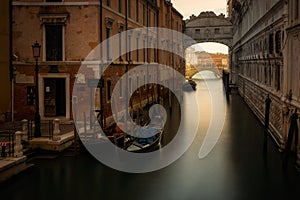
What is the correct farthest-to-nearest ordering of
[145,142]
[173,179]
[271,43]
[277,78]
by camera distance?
[271,43] → [277,78] → [145,142] → [173,179]

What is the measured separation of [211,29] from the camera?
4900 cm

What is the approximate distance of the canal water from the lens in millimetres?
8242

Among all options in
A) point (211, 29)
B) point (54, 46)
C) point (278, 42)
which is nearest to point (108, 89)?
point (54, 46)

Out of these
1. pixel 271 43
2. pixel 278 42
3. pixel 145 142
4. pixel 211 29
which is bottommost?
pixel 145 142

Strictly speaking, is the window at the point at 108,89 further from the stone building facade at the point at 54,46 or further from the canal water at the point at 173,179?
the canal water at the point at 173,179

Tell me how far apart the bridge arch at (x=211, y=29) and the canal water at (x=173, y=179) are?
37.2 meters

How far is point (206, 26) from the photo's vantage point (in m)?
49.1

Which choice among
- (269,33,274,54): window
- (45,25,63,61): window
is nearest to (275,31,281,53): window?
(269,33,274,54): window

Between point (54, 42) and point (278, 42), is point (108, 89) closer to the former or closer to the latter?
point (54, 42)

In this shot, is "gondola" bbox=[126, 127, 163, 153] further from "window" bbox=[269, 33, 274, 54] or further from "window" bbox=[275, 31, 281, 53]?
"window" bbox=[269, 33, 274, 54]

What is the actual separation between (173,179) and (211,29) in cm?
4146

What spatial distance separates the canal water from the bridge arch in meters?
37.2

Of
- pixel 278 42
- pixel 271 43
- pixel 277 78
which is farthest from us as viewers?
pixel 271 43

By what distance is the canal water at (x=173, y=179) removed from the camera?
824cm
